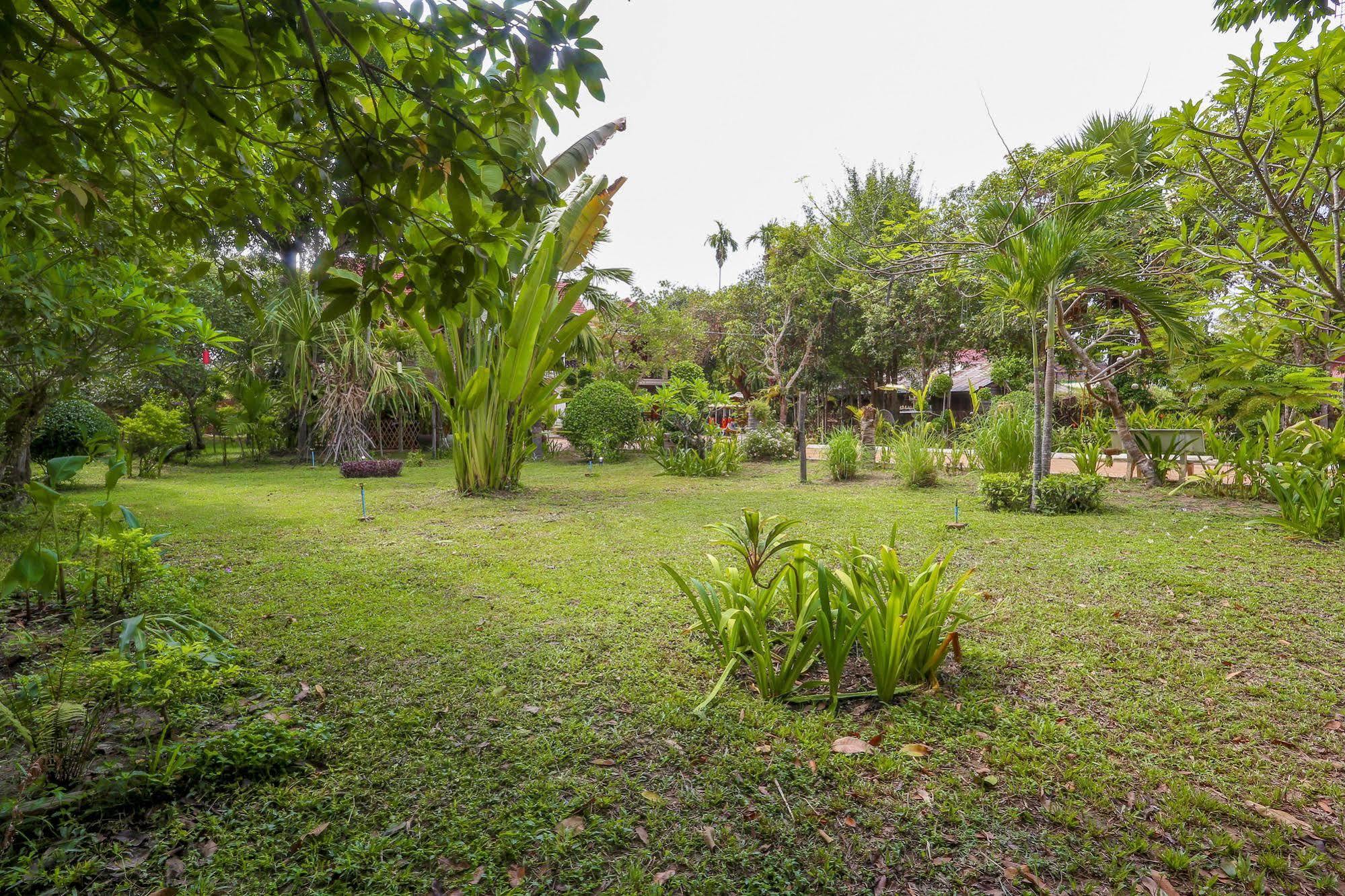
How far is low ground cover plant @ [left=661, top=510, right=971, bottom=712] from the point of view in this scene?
7.48ft

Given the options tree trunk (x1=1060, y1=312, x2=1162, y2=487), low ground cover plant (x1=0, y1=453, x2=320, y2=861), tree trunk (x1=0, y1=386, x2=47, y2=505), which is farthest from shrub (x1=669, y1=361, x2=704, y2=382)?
low ground cover plant (x1=0, y1=453, x2=320, y2=861)

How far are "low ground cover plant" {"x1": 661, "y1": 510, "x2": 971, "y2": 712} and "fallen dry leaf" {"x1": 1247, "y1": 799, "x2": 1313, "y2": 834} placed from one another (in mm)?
901

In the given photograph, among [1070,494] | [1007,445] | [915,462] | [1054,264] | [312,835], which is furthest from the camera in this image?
[915,462]

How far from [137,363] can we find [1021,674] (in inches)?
184

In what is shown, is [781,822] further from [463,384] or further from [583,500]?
[463,384]

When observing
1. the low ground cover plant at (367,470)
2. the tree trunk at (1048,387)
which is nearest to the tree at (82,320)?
the low ground cover plant at (367,470)

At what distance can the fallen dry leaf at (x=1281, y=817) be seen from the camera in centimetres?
165

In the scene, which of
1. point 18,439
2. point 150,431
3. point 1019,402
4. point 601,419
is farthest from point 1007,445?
point 150,431

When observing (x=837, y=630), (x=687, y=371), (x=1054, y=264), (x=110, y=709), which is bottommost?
(x=110, y=709)

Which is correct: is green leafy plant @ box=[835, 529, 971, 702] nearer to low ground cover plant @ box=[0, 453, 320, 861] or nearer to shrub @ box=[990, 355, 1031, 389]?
low ground cover plant @ box=[0, 453, 320, 861]

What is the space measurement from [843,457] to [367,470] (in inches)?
299

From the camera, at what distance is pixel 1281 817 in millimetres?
1694

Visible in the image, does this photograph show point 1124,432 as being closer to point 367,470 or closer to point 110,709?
point 110,709

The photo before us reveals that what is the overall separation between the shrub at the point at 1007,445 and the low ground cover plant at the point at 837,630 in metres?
5.75
